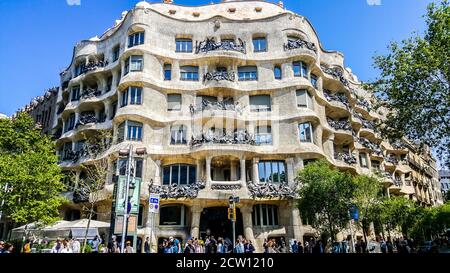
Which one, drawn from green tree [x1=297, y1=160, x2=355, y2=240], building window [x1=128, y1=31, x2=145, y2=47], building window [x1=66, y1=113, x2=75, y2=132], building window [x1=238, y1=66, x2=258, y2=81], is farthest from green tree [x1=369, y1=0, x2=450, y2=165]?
building window [x1=66, y1=113, x2=75, y2=132]

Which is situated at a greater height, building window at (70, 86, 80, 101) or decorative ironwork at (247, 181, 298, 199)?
building window at (70, 86, 80, 101)

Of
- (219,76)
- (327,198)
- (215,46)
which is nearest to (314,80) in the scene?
(219,76)

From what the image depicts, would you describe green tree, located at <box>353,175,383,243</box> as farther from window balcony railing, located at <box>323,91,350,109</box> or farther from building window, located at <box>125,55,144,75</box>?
building window, located at <box>125,55,144,75</box>

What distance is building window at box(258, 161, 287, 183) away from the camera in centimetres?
2891

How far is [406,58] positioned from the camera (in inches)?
805

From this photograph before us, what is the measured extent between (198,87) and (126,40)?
8616mm

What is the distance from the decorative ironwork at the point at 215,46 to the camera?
106ft

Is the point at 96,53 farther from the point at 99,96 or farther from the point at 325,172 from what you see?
the point at 325,172

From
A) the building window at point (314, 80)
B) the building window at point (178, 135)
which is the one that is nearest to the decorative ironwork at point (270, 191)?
the building window at point (178, 135)

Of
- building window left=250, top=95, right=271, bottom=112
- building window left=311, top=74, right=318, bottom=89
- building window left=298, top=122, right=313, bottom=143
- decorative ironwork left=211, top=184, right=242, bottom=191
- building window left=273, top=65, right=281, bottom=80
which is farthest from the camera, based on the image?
building window left=311, top=74, right=318, bottom=89

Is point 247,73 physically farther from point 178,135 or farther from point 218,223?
point 218,223

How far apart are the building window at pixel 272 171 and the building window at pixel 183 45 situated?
1347 centimetres

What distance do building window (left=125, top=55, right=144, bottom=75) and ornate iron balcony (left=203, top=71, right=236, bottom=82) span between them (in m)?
6.00
